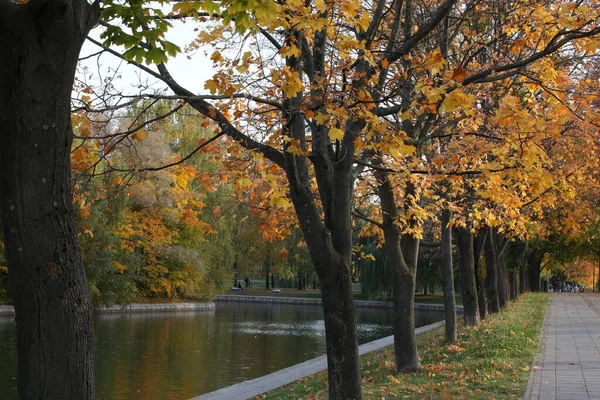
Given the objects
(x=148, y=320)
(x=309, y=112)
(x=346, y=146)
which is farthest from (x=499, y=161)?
(x=148, y=320)

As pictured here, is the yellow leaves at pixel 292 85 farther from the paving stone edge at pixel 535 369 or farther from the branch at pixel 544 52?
the paving stone edge at pixel 535 369

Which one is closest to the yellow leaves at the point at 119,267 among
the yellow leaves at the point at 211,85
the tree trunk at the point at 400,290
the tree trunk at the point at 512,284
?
the tree trunk at the point at 512,284

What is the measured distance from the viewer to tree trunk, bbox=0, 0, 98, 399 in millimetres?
4082

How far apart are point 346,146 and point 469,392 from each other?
A: 3.88m

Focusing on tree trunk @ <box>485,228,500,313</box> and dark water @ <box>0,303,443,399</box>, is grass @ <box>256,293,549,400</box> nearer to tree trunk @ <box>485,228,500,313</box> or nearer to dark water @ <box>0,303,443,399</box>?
dark water @ <box>0,303,443,399</box>

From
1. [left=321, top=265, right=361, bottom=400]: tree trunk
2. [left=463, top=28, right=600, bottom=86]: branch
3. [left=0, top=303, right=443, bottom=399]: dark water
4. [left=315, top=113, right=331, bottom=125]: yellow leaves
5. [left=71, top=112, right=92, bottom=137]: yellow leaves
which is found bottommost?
[left=0, top=303, right=443, bottom=399]: dark water

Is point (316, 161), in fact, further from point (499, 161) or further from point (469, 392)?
point (469, 392)

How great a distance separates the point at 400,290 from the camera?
40.6 ft

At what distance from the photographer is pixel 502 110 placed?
7102 millimetres

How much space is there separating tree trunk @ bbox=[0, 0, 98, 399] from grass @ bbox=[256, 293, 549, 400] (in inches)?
238

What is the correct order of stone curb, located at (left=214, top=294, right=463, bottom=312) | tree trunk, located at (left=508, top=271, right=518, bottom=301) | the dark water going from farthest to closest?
1. stone curb, located at (left=214, top=294, right=463, bottom=312)
2. tree trunk, located at (left=508, top=271, right=518, bottom=301)
3. the dark water

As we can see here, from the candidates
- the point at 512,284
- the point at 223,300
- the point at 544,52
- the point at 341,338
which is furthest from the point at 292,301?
the point at 544,52

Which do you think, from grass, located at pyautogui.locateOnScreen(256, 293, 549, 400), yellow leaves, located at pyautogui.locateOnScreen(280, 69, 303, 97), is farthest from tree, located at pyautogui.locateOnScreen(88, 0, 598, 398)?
grass, located at pyautogui.locateOnScreen(256, 293, 549, 400)

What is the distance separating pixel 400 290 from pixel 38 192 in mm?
9045
